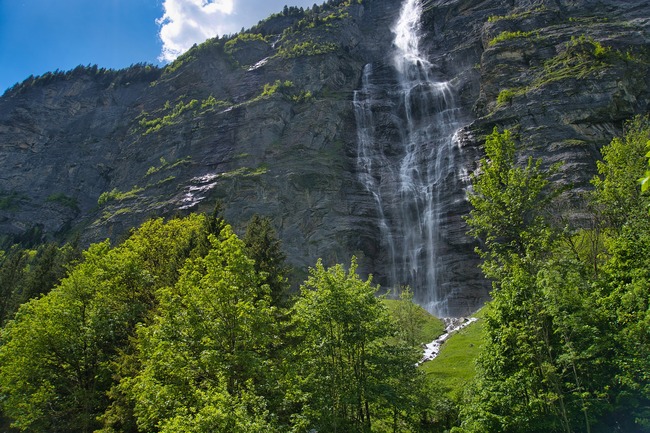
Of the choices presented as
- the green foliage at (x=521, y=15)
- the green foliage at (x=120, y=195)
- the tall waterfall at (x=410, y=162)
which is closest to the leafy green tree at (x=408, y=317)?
the tall waterfall at (x=410, y=162)

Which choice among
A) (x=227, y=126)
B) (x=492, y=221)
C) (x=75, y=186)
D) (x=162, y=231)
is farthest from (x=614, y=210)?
(x=75, y=186)

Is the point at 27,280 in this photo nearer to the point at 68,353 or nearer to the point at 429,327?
the point at 68,353

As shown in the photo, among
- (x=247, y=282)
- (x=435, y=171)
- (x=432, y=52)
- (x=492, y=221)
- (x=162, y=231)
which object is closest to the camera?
(x=247, y=282)

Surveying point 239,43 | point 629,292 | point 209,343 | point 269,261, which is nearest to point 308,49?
point 239,43

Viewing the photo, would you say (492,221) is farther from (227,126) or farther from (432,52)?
(432,52)

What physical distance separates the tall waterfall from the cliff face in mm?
1621

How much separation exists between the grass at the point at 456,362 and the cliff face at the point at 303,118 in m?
19.2

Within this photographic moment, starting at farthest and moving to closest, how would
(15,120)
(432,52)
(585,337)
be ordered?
(15,120) → (432,52) → (585,337)

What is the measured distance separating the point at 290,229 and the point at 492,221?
49.3 metres

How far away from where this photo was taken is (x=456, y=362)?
1166 inches

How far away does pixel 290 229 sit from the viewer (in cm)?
6688

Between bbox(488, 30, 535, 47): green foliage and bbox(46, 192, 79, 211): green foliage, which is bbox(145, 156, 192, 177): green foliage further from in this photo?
bbox(488, 30, 535, 47): green foliage

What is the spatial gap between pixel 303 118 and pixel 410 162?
989 inches

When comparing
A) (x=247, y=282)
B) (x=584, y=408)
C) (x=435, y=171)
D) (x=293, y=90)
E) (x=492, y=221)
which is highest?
(x=293, y=90)
